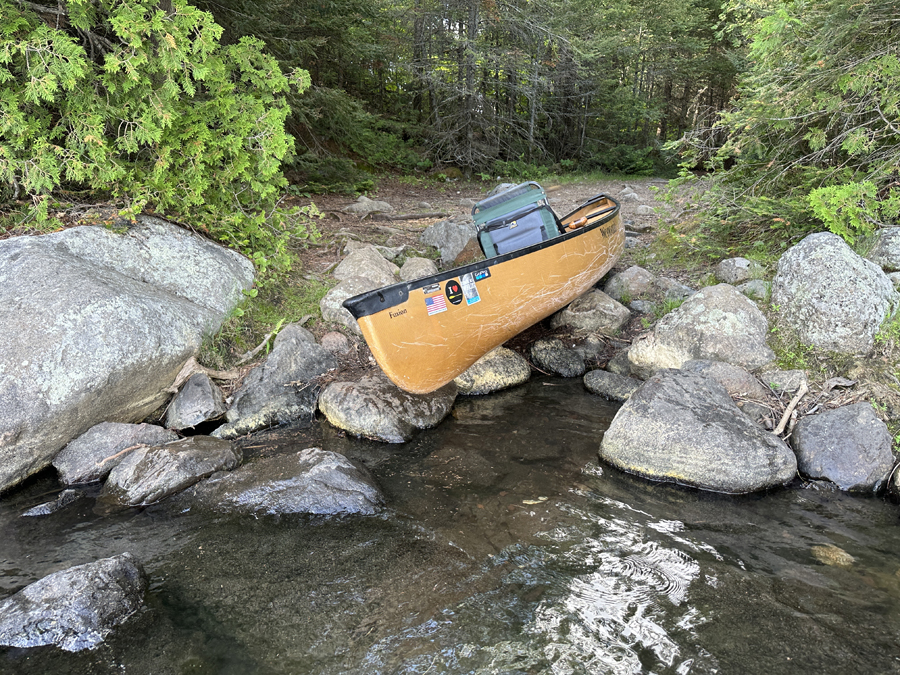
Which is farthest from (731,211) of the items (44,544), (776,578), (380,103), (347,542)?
(380,103)

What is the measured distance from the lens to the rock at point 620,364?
20.5 feet

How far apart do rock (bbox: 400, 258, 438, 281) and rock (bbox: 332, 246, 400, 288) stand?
5.0 inches

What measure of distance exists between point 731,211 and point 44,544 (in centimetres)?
768

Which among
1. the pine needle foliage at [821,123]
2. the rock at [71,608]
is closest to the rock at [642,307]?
the pine needle foliage at [821,123]

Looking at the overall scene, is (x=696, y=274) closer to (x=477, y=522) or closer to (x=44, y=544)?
(x=477, y=522)

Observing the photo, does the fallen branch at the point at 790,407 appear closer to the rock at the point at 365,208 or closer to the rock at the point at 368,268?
the rock at the point at 368,268

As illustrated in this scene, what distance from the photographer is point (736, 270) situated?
21.4 feet

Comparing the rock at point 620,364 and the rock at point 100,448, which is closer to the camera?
the rock at point 100,448

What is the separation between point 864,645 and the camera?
2.91 metres

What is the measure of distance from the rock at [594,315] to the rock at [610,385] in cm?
86

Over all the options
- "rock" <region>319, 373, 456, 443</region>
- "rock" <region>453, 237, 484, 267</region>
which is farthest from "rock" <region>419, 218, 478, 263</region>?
"rock" <region>319, 373, 456, 443</region>

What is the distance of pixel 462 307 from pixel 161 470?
2846mm

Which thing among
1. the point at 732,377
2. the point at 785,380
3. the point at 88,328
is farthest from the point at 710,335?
the point at 88,328

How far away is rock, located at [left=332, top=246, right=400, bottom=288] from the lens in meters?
7.31
